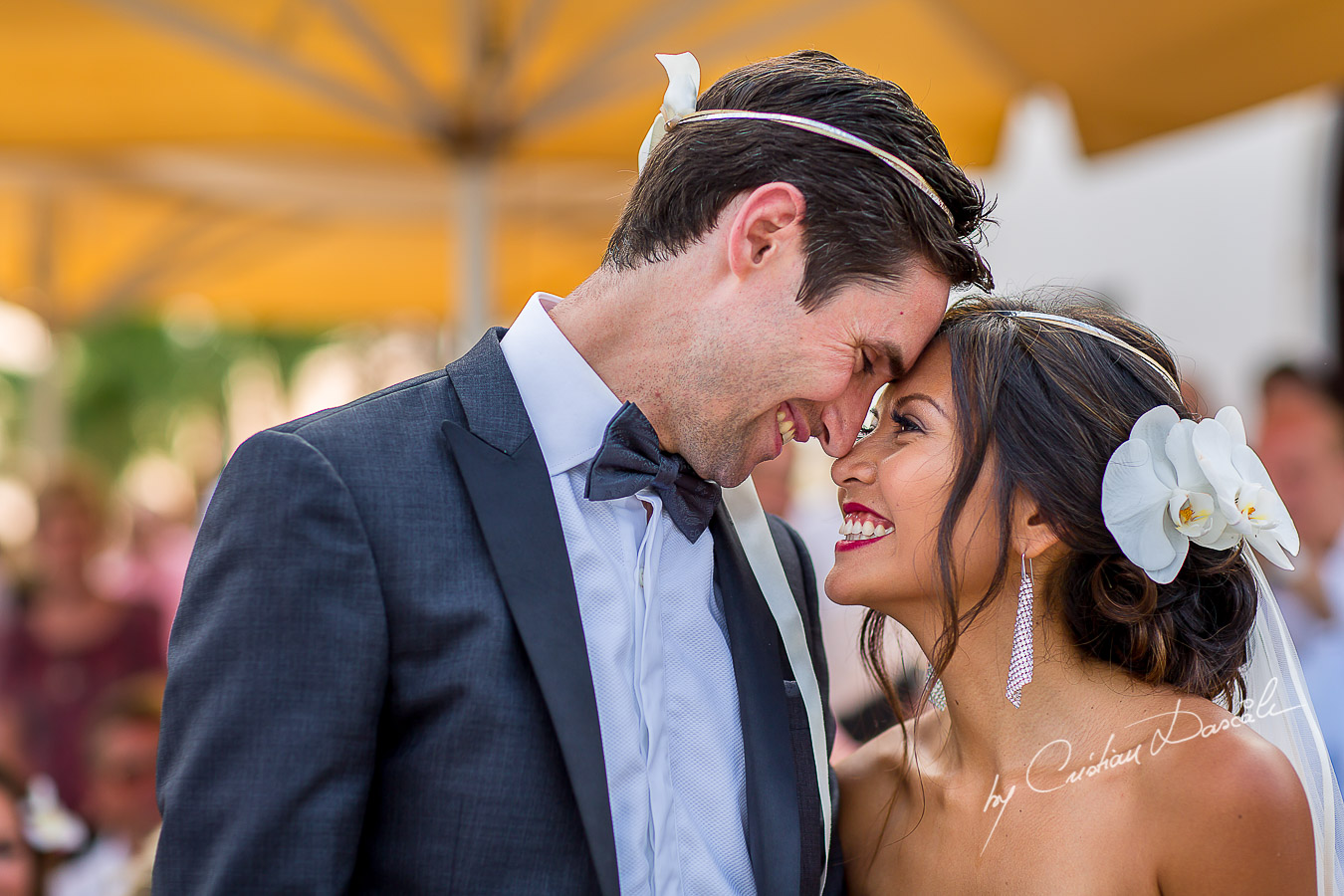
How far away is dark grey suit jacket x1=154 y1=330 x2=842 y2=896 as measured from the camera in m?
1.43

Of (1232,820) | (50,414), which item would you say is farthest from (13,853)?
(50,414)

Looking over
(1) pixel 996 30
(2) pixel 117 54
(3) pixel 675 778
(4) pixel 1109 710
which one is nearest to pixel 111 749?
(2) pixel 117 54

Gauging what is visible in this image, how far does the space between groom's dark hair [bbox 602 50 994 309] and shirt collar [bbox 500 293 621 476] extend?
177 millimetres

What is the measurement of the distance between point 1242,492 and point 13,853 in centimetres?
289

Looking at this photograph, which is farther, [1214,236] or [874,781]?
[1214,236]

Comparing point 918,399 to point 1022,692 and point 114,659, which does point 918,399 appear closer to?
point 1022,692

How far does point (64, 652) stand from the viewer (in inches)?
178

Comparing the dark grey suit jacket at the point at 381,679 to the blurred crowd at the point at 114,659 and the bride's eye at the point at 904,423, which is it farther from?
the blurred crowd at the point at 114,659

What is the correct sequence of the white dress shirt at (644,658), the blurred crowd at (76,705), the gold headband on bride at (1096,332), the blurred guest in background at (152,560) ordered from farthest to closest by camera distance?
the blurred guest in background at (152,560)
the blurred crowd at (76,705)
the gold headband on bride at (1096,332)
the white dress shirt at (644,658)

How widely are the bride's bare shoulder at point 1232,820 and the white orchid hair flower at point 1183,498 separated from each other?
Result: 0.28 m

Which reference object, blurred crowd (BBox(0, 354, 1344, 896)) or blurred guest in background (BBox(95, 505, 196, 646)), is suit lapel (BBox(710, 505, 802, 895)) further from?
blurred guest in background (BBox(95, 505, 196, 646))

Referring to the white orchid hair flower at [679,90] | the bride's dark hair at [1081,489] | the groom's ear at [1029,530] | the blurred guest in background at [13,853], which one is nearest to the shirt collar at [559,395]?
the white orchid hair flower at [679,90]

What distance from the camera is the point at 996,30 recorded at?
11.9 feet
